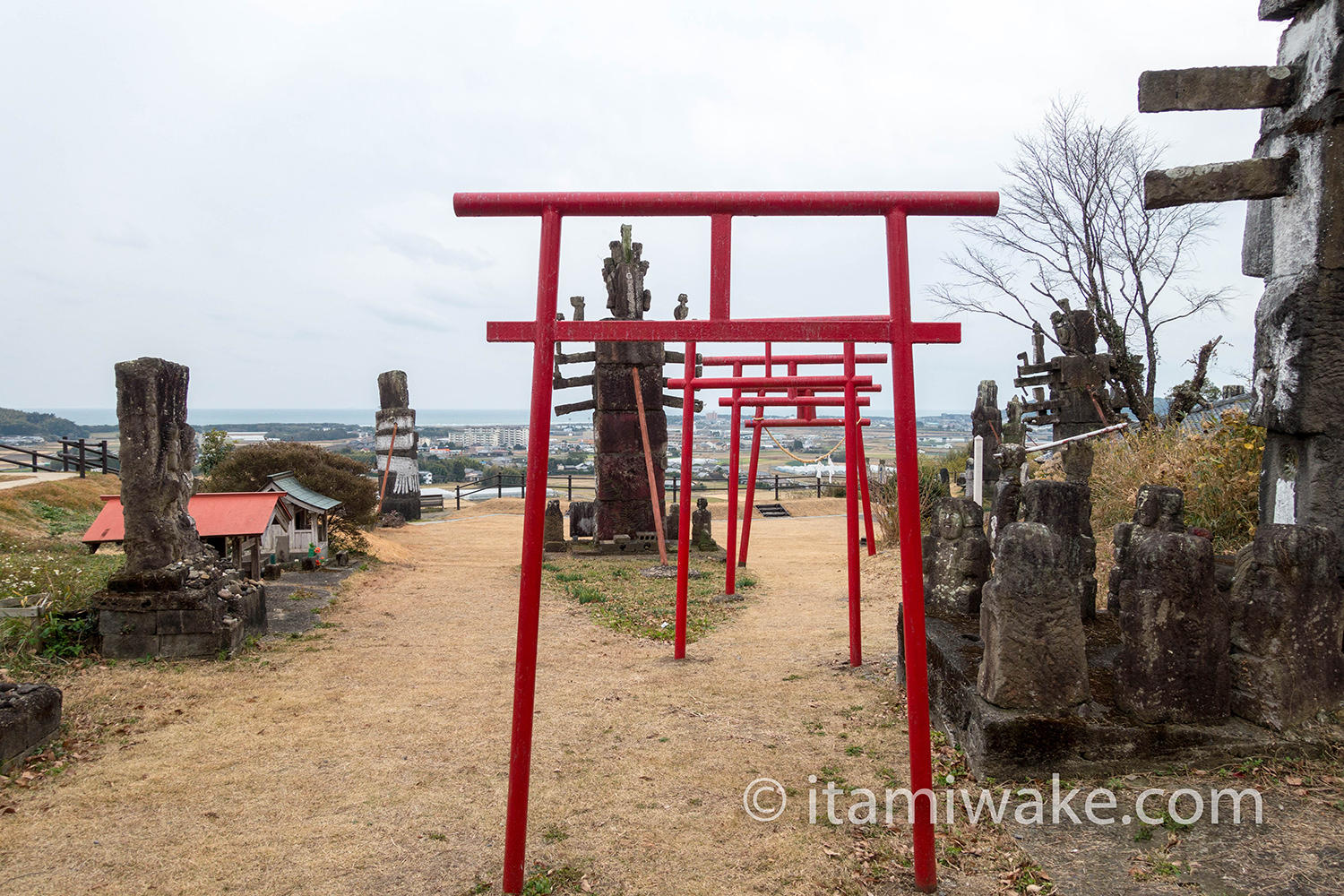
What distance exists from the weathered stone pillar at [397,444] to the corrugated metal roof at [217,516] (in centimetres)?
935

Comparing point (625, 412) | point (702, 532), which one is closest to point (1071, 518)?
point (702, 532)

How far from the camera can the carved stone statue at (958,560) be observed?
16.0 feet

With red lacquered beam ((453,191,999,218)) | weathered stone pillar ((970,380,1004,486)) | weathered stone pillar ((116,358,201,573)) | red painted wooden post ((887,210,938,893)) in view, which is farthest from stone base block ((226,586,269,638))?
weathered stone pillar ((970,380,1004,486))

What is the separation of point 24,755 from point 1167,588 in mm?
5465

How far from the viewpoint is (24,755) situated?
3859 millimetres

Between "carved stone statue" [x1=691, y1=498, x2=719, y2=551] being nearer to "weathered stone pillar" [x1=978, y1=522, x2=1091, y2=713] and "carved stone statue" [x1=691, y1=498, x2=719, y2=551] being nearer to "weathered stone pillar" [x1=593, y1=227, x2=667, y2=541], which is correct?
"weathered stone pillar" [x1=593, y1=227, x2=667, y2=541]

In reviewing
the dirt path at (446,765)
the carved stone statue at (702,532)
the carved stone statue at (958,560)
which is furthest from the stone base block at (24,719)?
the carved stone statue at (702,532)

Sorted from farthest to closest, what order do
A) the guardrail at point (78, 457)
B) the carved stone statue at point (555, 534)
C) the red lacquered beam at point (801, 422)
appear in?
the guardrail at point (78, 457)
the carved stone statue at point (555, 534)
the red lacquered beam at point (801, 422)

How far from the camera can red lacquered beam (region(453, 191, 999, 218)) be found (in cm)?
270

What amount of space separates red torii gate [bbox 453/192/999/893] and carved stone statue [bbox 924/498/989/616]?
7.81 feet

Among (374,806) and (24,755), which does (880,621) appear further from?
(24,755)

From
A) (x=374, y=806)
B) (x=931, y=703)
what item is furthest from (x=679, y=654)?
(x=374, y=806)

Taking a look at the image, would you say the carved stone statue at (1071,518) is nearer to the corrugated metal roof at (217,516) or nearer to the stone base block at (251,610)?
the stone base block at (251,610)

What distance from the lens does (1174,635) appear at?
3.17 m
